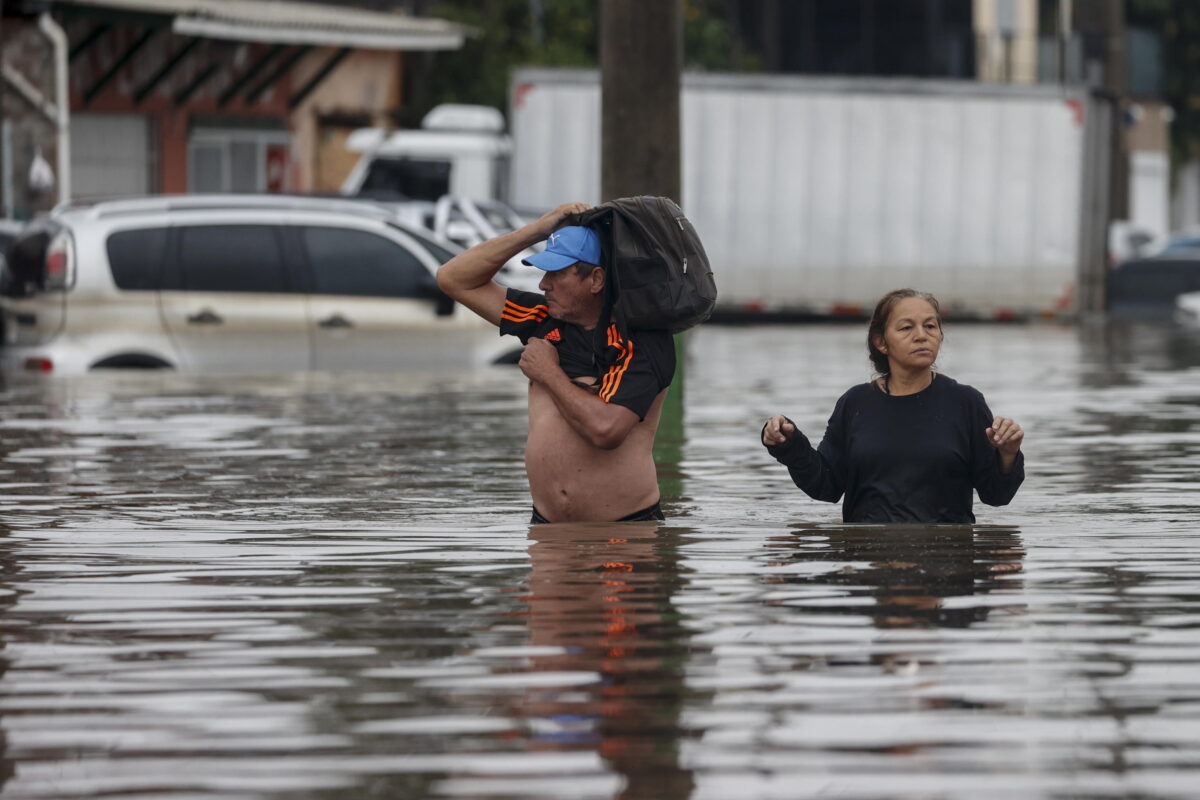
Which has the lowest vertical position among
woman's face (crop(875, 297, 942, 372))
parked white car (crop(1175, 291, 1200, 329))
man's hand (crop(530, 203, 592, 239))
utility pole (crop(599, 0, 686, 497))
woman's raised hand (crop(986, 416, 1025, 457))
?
parked white car (crop(1175, 291, 1200, 329))

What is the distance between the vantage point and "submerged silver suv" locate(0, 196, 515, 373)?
56.1ft

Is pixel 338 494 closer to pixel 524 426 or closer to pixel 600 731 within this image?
pixel 524 426

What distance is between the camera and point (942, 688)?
550cm

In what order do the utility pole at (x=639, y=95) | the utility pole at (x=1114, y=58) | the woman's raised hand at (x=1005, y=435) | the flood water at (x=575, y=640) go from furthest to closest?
the utility pole at (x=1114, y=58)
the utility pole at (x=639, y=95)
the woman's raised hand at (x=1005, y=435)
the flood water at (x=575, y=640)

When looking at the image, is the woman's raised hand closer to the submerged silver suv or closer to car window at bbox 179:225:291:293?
the submerged silver suv

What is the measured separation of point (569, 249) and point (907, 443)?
1095 mm

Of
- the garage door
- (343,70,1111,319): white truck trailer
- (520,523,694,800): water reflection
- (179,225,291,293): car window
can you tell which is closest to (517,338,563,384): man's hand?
(520,523,694,800): water reflection

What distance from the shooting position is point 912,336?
7.74 meters

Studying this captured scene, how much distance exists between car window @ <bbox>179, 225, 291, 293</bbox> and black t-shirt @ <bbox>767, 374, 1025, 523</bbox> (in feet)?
32.7

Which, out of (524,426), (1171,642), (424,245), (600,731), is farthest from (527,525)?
(424,245)

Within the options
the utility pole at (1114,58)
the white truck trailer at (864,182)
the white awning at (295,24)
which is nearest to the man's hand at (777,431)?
the white awning at (295,24)

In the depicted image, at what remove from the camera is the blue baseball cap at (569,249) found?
7.66 m

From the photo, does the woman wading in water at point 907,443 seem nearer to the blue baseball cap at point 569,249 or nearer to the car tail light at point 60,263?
the blue baseball cap at point 569,249

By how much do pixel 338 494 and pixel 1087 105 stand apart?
22087 mm
